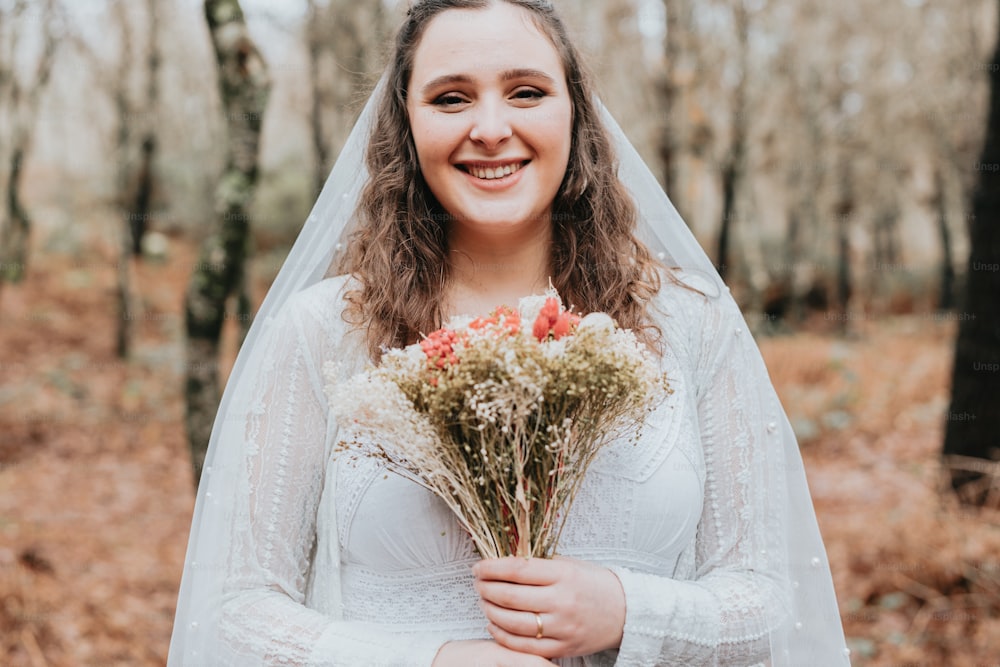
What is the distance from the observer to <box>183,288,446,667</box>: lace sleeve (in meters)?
1.65

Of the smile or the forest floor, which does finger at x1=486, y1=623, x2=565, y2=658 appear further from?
the forest floor

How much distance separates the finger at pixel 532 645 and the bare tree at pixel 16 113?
1075 centimetres

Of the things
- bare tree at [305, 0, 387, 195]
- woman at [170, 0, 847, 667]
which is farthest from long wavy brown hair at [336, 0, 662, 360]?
bare tree at [305, 0, 387, 195]

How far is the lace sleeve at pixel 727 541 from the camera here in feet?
5.47

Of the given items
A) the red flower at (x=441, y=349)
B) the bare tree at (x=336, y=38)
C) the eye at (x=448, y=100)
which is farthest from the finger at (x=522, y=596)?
the bare tree at (x=336, y=38)

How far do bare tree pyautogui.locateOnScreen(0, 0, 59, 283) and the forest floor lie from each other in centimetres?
70

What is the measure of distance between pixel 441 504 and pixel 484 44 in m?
0.97

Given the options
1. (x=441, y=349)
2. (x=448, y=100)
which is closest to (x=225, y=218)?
(x=448, y=100)

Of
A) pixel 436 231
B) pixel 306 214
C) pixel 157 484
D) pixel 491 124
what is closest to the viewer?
pixel 491 124

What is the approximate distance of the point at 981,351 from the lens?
5184mm

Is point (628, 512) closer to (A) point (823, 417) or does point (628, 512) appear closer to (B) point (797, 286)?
(A) point (823, 417)

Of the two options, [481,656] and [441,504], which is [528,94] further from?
[481,656]

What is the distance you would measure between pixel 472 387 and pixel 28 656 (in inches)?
174

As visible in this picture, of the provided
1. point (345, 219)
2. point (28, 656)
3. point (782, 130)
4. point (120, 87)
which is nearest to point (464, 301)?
point (345, 219)
